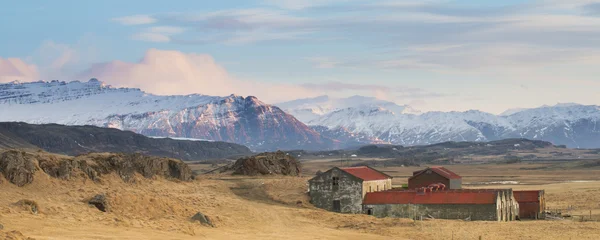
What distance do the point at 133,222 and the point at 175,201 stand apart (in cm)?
1558

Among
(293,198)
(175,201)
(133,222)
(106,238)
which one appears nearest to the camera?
(106,238)

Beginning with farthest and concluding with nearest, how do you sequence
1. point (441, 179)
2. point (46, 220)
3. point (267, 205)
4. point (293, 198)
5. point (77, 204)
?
point (441, 179), point (293, 198), point (267, 205), point (77, 204), point (46, 220)

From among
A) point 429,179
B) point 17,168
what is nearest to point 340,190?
point 429,179

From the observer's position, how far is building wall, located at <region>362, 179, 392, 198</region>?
95.3 meters

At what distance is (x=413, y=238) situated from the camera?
69875 mm

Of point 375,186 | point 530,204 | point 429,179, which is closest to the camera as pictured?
point 530,204

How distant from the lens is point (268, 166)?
116 metres

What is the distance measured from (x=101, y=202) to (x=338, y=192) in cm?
3371

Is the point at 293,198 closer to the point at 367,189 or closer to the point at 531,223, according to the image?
the point at 367,189

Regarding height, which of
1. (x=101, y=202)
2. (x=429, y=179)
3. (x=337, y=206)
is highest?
(x=429, y=179)

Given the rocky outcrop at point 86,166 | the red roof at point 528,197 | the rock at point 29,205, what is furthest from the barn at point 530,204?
the rock at point 29,205

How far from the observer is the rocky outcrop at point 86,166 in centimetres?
7231

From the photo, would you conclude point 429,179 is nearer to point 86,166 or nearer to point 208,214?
Result: point 208,214

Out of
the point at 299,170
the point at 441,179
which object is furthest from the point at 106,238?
the point at 299,170
